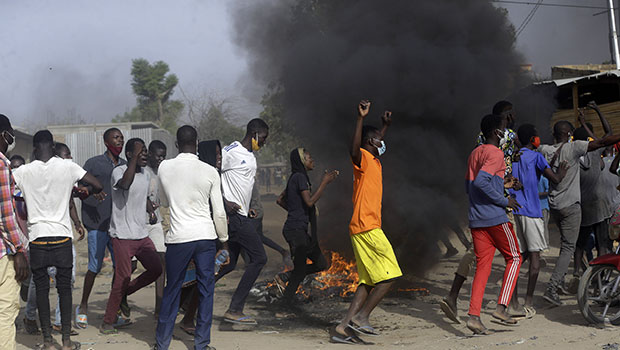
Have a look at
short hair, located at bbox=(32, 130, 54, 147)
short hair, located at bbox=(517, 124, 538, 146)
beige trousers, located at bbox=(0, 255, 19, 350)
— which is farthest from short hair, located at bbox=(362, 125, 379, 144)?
beige trousers, located at bbox=(0, 255, 19, 350)

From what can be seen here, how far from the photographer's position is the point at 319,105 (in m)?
10.8

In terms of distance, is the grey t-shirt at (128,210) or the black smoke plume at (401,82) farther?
the black smoke plume at (401,82)

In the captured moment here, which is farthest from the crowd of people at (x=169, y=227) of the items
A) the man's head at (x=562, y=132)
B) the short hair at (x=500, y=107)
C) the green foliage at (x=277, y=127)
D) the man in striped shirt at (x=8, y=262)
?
the green foliage at (x=277, y=127)

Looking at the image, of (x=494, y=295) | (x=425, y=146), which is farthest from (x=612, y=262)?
(x=425, y=146)

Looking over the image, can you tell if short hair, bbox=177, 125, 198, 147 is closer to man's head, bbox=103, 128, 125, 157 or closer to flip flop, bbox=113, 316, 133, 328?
man's head, bbox=103, 128, 125, 157

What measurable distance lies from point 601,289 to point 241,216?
3447 millimetres

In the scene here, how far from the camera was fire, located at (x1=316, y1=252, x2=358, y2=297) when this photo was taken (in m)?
7.40

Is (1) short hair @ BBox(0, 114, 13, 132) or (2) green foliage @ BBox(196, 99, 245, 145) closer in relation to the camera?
(1) short hair @ BBox(0, 114, 13, 132)

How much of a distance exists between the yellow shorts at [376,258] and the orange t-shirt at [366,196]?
7cm

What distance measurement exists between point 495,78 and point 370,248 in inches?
273

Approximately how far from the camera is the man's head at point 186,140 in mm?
4895

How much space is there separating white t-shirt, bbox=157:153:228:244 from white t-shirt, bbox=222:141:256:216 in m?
1.07

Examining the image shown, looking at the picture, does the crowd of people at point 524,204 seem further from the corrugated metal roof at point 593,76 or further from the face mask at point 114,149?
the corrugated metal roof at point 593,76

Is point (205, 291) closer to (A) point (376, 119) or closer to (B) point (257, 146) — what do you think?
(B) point (257, 146)
